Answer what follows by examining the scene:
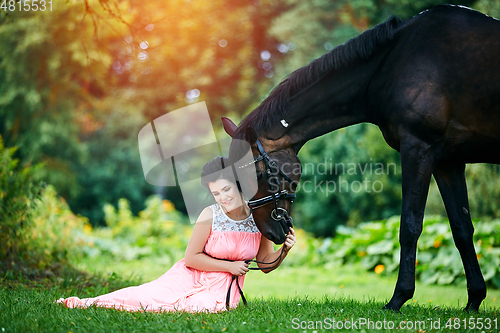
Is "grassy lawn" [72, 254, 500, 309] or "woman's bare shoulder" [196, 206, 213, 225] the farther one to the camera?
"grassy lawn" [72, 254, 500, 309]

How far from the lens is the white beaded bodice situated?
307 centimetres

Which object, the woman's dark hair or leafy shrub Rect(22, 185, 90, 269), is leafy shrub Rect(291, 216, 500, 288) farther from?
leafy shrub Rect(22, 185, 90, 269)

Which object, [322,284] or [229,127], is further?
[322,284]

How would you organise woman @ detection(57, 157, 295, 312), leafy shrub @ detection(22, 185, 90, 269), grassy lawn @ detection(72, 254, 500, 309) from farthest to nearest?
1. grassy lawn @ detection(72, 254, 500, 309)
2. leafy shrub @ detection(22, 185, 90, 269)
3. woman @ detection(57, 157, 295, 312)

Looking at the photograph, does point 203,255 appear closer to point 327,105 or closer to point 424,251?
point 327,105

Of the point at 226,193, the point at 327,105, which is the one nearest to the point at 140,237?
the point at 226,193

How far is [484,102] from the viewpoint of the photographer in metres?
2.60

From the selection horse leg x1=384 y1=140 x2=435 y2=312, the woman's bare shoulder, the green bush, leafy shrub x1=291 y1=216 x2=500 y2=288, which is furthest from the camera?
leafy shrub x1=291 y1=216 x2=500 y2=288

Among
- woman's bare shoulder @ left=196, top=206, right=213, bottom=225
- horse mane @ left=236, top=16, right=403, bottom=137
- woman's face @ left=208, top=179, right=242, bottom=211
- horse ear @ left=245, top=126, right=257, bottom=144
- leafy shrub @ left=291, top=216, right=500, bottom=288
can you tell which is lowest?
leafy shrub @ left=291, top=216, right=500, bottom=288

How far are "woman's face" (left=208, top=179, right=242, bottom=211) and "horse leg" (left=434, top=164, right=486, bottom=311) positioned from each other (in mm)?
1571

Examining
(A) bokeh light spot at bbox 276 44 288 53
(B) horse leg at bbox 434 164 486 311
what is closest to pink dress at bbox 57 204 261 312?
(B) horse leg at bbox 434 164 486 311

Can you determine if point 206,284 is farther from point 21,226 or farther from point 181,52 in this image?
point 181,52

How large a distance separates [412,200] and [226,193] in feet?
4.47

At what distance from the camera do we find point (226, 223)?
3.09 m
